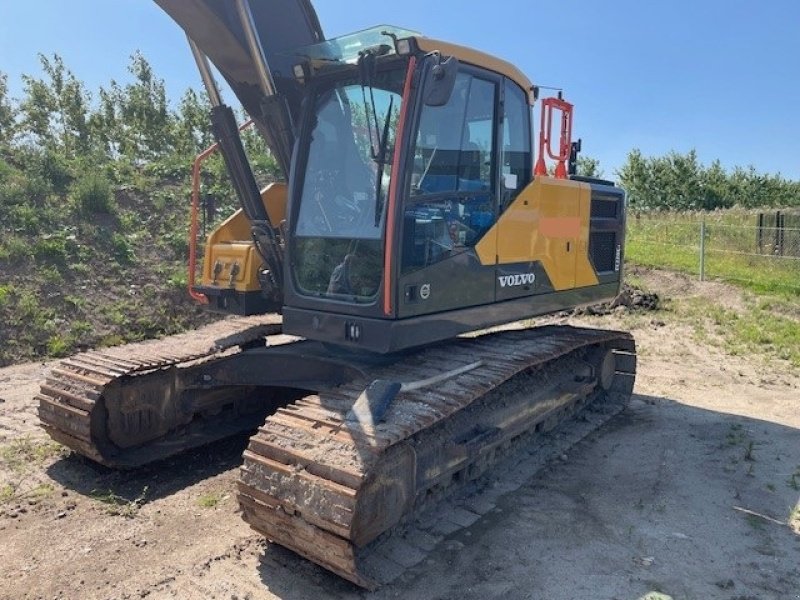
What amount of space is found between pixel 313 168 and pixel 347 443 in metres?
1.95

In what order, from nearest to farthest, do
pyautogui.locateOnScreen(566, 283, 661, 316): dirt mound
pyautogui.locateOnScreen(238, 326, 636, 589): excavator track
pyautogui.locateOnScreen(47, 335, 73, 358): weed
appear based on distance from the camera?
pyautogui.locateOnScreen(238, 326, 636, 589): excavator track, pyautogui.locateOnScreen(47, 335, 73, 358): weed, pyautogui.locateOnScreen(566, 283, 661, 316): dirt mound

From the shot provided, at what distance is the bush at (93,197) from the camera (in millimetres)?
11812

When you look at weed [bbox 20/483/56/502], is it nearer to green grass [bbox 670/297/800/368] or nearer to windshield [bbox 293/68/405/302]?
windshield [bbox 293/68/405/302]

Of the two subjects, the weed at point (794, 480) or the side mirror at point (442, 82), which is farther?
the weed at point (794, 480)

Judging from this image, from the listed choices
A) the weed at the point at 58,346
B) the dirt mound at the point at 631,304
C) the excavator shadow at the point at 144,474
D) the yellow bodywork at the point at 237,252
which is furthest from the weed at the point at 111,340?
the dirt mound at the point at 631,304

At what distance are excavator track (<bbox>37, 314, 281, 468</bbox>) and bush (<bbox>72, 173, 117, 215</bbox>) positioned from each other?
7225mm

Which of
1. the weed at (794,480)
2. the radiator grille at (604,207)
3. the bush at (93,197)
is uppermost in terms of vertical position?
the bush at (93,197)

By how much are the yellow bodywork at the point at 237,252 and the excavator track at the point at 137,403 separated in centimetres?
58

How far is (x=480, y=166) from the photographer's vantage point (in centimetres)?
461

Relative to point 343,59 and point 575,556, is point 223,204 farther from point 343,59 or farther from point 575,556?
point 575,556

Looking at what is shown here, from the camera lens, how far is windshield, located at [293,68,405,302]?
4.15 m

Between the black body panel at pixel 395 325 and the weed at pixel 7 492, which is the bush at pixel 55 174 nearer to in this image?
the weed at pixel 7 492

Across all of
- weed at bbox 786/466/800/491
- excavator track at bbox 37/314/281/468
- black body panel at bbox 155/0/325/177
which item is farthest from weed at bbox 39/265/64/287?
weed at bbox 786/466/800/491

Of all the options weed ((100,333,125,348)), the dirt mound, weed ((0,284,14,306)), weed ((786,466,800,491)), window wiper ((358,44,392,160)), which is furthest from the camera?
the dirt mound
